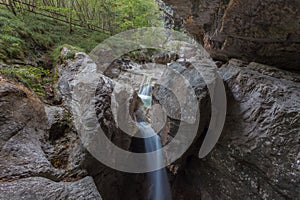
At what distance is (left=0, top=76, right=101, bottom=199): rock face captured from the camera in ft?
9.93

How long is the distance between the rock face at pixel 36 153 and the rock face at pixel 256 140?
9.80 ft

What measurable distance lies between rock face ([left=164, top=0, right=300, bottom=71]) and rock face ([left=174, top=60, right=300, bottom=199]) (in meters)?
0.40

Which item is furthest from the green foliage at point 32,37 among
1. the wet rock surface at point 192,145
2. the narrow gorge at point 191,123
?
the wet rock surface at point 192,145

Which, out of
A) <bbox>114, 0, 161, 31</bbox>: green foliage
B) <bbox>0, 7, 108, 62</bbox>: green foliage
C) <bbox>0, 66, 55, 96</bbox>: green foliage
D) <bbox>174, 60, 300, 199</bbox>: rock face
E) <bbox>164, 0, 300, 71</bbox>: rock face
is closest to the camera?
<bbox>174, 60, 300, 199</bbox>: rock face

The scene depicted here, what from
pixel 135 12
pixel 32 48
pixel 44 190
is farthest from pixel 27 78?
pixel 135 12

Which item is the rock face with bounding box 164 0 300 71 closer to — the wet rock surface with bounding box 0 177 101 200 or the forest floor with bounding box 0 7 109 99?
the forest floor with bounding box 0 7 109 99

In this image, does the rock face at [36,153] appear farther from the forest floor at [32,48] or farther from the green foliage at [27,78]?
the forest floor at [32,48]

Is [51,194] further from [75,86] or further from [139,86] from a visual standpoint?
[139,86]

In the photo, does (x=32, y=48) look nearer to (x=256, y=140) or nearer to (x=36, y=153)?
(x=36, y=153)

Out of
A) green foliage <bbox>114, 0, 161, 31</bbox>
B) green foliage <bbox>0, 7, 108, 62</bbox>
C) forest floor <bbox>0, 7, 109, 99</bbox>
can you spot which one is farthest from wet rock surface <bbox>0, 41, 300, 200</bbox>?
green foliage <bbox>114, 0, 161, 31</bbox>

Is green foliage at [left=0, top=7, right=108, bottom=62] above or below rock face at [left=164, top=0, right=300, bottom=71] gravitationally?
below

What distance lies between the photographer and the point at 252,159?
3.94 m

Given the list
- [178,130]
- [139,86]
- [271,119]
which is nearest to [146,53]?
[139,86]

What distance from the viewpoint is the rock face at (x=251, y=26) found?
11.9 ft
